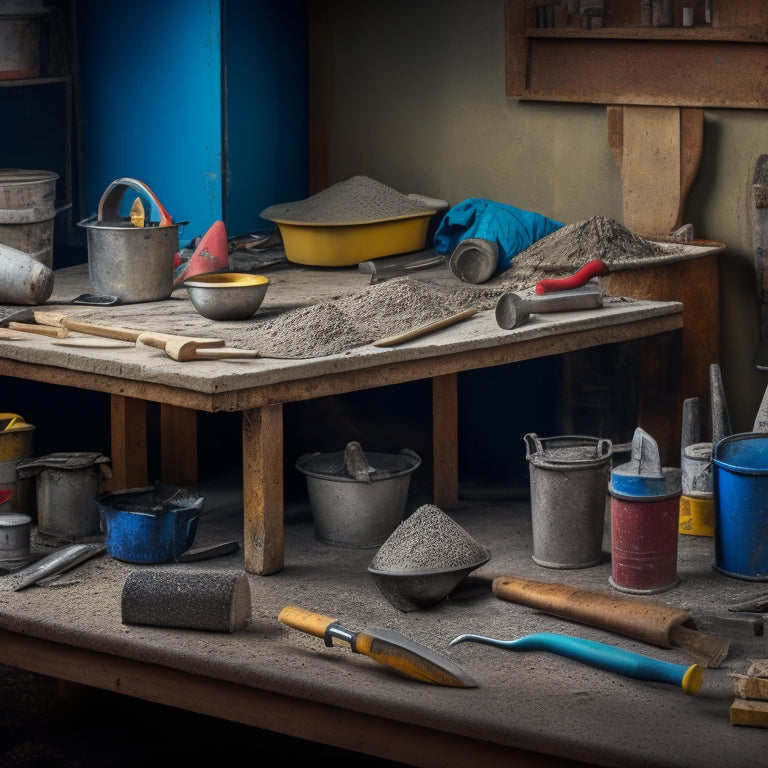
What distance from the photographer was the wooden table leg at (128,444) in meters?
5.45

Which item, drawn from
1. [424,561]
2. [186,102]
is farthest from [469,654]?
[186,102]

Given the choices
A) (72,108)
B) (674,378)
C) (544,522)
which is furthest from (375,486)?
(72,108)

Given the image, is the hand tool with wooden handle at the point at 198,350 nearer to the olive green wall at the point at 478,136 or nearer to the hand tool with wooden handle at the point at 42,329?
the hand tool with wooden handle at the point at 42,329

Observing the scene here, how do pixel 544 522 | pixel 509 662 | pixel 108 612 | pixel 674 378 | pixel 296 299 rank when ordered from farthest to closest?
1. pixel 674 378
2. pixel 296 299
3. pixel 544 522
4. pixel 108 612
5. pixel 509 662

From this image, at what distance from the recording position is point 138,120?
257 inches

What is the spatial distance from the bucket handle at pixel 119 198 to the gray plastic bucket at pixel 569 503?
64.8 inches

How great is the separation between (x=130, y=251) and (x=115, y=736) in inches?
70.3

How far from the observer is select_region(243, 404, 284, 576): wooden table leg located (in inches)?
176

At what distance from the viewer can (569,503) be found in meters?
4.75

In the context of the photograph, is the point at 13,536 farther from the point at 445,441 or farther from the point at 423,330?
the point at 445,441

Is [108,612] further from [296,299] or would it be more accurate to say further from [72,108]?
[72,108]

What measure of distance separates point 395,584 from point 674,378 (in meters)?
2.05

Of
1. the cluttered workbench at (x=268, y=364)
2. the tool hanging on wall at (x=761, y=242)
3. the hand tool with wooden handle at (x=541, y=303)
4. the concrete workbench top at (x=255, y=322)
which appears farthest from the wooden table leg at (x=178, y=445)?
the tool hanging on wall at (x=761, y=242)

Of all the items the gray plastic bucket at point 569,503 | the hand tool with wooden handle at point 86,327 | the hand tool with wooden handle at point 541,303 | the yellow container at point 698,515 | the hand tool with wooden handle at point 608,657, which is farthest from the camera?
the yellow container at point 698,515
